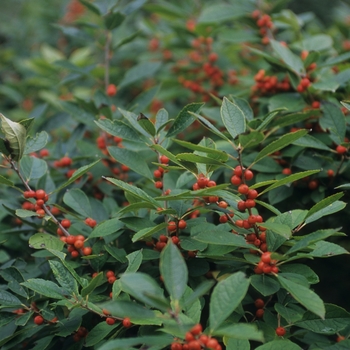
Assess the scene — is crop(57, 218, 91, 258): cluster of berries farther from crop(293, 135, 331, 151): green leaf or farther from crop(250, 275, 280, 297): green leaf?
crop(293, 135, 331, 151): green leaf

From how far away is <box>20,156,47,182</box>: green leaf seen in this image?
1673mm

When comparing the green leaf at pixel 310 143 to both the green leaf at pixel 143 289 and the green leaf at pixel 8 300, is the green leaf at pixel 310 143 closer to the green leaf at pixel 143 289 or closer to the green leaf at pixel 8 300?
the green leaf at pixel 143 289

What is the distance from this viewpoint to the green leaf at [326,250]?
1.26 metres

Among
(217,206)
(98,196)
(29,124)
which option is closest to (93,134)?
(98,196)

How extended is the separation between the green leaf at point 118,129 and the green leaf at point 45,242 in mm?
392

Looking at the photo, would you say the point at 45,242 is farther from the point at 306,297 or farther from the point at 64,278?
the point at 306,297

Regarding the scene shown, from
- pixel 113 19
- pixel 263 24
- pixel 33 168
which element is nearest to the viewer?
pixel 33 168

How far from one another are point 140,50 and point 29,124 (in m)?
2.25

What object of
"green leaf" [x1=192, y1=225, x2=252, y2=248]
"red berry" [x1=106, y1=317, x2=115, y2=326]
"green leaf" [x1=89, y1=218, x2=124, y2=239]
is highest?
"green leaf" [x1=192, y1=225, x2=252, y2=248]

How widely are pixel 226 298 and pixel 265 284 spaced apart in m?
0.27

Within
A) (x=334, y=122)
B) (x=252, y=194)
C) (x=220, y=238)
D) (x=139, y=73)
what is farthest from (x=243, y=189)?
(x=139, y=73)

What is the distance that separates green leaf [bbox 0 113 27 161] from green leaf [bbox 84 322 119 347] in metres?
0.58

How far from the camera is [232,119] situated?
1349mm

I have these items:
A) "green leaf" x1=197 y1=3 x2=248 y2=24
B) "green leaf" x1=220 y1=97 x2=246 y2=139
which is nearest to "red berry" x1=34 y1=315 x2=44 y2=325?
"green leaf" x1=220 y1=97 x2=246 y2=139
